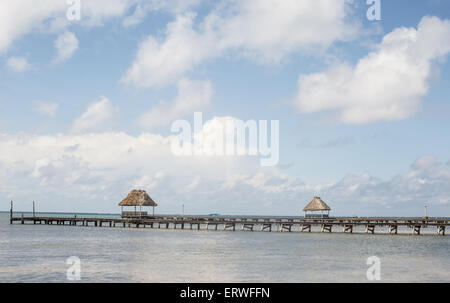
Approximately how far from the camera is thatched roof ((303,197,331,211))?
62.7 m

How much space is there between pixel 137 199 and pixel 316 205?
85.2 ft

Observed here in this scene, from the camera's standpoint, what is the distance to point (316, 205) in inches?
2493

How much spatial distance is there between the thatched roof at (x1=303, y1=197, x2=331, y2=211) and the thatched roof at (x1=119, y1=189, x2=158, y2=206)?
23.0 metres

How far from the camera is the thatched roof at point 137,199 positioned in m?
64.0

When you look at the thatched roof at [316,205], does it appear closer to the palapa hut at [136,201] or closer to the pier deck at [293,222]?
the pier deck at [293,222]

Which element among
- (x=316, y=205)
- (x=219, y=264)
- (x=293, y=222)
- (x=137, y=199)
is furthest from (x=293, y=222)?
(x=219, y=264)

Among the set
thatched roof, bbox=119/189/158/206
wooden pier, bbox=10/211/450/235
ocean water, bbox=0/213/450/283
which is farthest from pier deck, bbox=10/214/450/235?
ocean water, bbox=0/213/450/283

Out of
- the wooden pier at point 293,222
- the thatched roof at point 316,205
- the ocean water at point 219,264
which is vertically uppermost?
the thatched roof at point 316,205

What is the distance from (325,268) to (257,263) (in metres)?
3.91

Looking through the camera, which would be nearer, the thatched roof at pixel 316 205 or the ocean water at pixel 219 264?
the ocean water at pixel 219 264

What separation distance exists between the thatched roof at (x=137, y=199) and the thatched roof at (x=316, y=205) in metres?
23.0

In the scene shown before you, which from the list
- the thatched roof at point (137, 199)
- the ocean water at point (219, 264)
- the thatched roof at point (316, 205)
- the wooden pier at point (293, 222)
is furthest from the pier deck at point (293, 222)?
the ocean water at point (219, 264)
